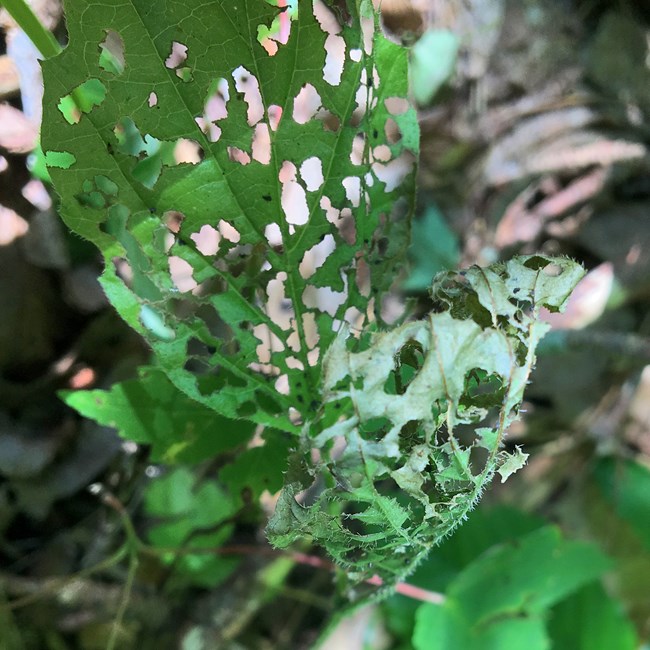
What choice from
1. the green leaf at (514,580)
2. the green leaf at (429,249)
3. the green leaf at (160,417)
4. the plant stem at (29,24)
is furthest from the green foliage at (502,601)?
the plant stem at (29,24)

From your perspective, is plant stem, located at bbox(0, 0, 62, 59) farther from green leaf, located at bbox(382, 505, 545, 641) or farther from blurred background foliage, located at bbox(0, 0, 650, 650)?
green leaf, located at bbox(382, 505, 545, 641)

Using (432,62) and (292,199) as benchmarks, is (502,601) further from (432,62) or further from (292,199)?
(432,62)

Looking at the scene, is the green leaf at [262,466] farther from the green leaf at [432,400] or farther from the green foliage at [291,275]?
the green leaf at [432,400]

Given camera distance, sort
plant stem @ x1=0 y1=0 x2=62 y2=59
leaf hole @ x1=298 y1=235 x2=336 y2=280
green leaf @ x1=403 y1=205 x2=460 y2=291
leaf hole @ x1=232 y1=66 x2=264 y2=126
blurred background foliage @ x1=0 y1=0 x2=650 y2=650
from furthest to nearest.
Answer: green leaf @ x1=403 y1=205 x2=460 y2=291, leaf hole @ x1=298 y1=235 x2=336 y2=280, blurred background foliage @ x1=0 y1=0 x2=650 y2=650, leaf hole @ x1=232 y1=66 x2=264 y2=126, plant stem @ x1=0 y1=0 x2=62 y2=59

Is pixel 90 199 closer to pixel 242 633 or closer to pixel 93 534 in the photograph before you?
pixel 93 534

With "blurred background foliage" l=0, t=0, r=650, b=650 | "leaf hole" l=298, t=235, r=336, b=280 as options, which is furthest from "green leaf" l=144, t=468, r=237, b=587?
"leaf hole" l=298, t=235, r=336, b=280

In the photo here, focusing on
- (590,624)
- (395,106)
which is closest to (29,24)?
(395,106)

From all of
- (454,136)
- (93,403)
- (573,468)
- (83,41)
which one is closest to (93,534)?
(93,403)
